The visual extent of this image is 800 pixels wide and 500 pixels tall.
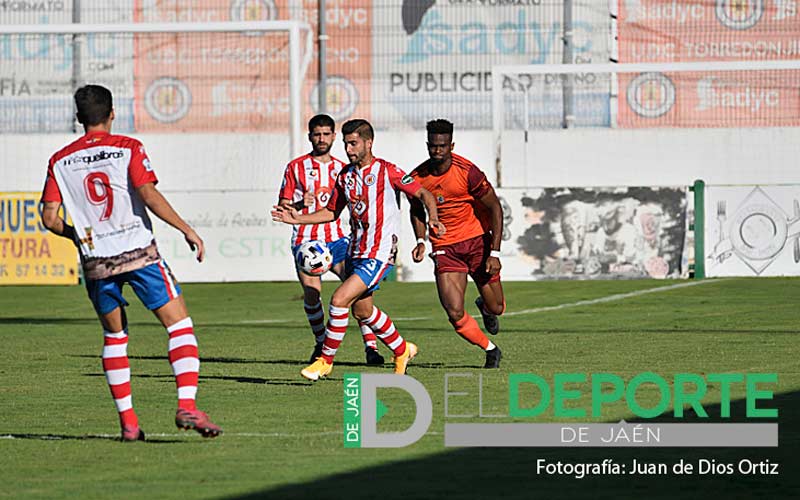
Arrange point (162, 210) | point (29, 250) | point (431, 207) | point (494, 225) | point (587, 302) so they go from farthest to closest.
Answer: point (29, 250) → point (587, 302) → point (494, 225) → point (431, 207) → point (162, 210)

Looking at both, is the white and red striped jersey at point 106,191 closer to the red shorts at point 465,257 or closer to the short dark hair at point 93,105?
the short dark hair at point 93,105

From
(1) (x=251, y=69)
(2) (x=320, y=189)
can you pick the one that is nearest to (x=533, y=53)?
(1) (x=251, y=69)

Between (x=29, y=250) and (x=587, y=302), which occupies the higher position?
(x=29, y=250)

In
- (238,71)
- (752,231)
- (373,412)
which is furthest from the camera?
(238,71)

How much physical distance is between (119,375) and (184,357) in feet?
1.36

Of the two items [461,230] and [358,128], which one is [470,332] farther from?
[358,128]

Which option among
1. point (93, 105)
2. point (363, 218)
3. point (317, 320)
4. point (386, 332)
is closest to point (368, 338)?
point (317, 320)

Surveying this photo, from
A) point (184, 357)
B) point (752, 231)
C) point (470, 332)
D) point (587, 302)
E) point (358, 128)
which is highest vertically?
point (358, 128)

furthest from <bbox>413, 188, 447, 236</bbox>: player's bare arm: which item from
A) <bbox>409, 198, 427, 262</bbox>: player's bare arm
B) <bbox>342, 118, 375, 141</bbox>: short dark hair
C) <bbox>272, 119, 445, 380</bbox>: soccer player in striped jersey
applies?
<bbox>342, 118, 375, 141</bbox>: short dark hair

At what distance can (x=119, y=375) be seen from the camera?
856cm

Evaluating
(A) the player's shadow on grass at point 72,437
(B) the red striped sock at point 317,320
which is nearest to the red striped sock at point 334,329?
(B) the red striped sock at point 317,320

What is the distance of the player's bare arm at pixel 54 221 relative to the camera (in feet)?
28.0

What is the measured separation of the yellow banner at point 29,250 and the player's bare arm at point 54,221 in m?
16.5

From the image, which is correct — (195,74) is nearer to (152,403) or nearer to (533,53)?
(533,53)
